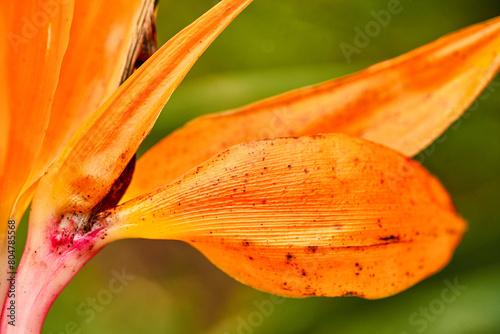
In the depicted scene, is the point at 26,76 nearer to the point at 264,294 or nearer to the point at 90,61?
the point at 90,61

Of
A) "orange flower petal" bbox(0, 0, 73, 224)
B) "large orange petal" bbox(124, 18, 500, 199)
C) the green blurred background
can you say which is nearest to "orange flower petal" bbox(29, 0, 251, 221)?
"orange flower petal" bbox(0, 0, 73, 224)

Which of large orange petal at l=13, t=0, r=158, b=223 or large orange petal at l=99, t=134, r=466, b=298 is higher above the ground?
large orange petal at l=13, t=0, r=158, b=223

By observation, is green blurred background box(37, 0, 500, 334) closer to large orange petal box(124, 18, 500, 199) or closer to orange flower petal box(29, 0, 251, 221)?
large orange petal box(124, 18, 500, 199)

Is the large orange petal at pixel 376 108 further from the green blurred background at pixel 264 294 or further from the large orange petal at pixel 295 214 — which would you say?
the green blurred background at pixel 264 294

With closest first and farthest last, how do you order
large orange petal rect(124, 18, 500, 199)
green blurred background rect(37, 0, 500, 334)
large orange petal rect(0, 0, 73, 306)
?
large orange petal rect(0, 0, 73, 306) → large orange petal rect(124, 18, 500, 199) → green blurred background rect(37, 0, 500, 334)

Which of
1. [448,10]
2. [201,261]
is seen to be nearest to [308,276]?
[201,261]

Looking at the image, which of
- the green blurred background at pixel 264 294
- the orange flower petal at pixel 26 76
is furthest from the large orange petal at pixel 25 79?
the green blurred background at pixel 264 294

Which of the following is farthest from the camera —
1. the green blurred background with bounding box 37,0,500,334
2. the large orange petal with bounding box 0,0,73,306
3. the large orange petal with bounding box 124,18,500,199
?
the green blurred background with bounding box 37,0,500,334
